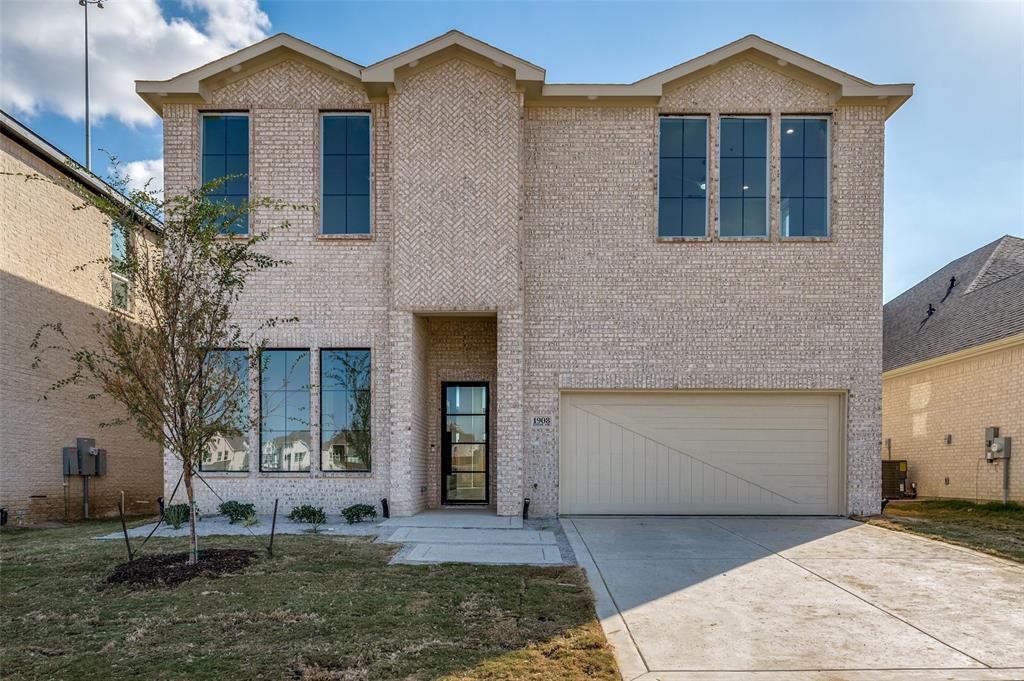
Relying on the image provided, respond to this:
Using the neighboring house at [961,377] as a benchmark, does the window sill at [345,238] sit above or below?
above

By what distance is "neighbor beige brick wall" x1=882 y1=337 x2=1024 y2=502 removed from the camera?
45.3ft

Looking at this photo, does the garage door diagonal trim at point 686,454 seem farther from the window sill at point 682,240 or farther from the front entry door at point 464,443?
the window sill at point 682,240

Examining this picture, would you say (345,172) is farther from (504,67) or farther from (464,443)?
(464,443)

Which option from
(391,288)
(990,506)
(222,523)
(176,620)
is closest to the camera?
(176,620)

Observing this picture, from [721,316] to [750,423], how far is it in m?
2.03

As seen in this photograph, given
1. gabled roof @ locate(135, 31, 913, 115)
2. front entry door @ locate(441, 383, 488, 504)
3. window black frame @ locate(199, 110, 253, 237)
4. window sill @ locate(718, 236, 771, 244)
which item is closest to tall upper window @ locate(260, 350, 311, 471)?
window black frame @ locate(199, 110, 253, 237)

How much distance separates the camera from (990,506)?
1356 cm

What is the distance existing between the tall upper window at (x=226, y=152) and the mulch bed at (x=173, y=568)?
6447 millimetres

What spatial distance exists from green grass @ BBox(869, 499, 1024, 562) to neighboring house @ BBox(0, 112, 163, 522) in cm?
1374

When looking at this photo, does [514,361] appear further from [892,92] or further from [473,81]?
[892,92]

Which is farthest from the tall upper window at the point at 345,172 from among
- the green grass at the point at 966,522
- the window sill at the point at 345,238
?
the green grass at the point at 966,522

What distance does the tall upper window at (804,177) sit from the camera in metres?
12.2

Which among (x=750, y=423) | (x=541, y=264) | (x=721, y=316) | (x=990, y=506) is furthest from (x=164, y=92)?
(x=990, y=506)

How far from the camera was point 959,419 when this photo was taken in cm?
1546
